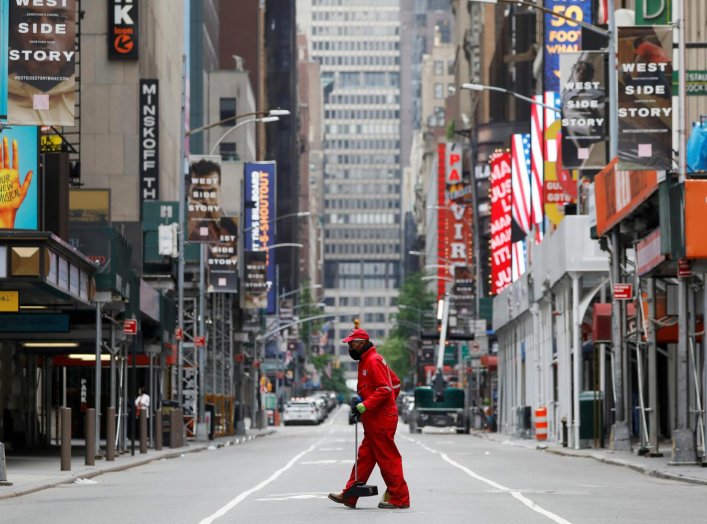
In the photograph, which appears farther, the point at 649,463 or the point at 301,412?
the point at 301,412

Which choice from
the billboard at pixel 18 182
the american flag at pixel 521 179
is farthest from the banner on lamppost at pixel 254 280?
the billboard at pixel 18 182

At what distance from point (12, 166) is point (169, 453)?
35.0ft

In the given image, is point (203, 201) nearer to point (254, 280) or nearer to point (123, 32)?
point (123, 32)

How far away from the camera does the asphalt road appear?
17.9 meters

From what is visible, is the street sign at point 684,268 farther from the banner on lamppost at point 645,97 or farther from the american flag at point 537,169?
the american flag at point 537,169

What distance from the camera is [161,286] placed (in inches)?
2231

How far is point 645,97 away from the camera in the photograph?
31.4 m

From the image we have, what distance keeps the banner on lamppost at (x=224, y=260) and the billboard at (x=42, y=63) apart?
2839 cm

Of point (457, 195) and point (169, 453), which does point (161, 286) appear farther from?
point (457, 195)

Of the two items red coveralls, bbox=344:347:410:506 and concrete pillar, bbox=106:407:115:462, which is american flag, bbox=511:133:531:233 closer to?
concrete pillar, bbox=106:407:115:462

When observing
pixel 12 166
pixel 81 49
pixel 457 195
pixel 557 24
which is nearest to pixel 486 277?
pixel 457 195

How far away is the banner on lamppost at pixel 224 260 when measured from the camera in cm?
6066

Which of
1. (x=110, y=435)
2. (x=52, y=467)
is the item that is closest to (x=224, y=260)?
(x=110, y=435)

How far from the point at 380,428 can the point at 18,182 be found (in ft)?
60.1
